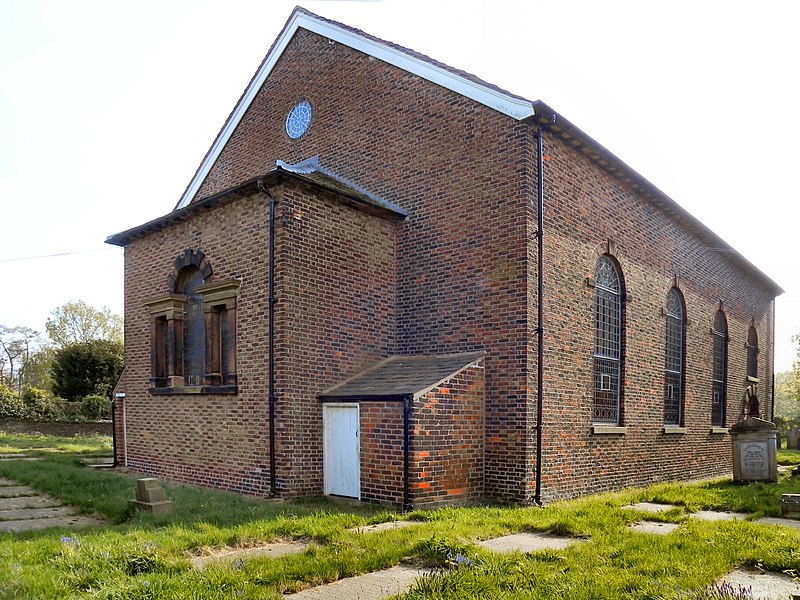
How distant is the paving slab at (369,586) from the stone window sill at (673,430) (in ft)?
34.9

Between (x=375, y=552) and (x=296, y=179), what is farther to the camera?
(x=296, y=179)

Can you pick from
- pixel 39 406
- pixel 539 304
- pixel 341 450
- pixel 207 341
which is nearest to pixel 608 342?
pixel 539 304

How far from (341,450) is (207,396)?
3.16 meters

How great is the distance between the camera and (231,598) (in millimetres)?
4957

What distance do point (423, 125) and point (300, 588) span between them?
937 cm

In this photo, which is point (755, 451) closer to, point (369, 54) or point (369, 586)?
point (369, 586)

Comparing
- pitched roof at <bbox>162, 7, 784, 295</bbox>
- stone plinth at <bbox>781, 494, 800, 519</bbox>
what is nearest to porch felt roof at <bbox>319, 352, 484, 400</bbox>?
pitched roof at <bbox>162, 7, 784, 295</bbox>

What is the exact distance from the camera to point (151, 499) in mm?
8680

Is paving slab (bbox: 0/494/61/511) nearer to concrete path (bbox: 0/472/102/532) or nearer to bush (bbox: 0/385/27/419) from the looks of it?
concrete path (bbox: 0/472/102/532)

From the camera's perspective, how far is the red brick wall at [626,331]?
37.2ft

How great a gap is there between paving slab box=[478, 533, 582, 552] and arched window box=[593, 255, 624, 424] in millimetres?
5401

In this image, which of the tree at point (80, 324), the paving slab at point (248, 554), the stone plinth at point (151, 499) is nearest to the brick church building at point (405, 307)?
the stone plinth at point (151, 499)

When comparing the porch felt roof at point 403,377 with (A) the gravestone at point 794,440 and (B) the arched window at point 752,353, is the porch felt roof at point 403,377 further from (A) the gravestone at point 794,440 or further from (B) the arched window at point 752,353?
(A) the gravestone at point 794,440

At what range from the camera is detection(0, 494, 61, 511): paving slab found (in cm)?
984
